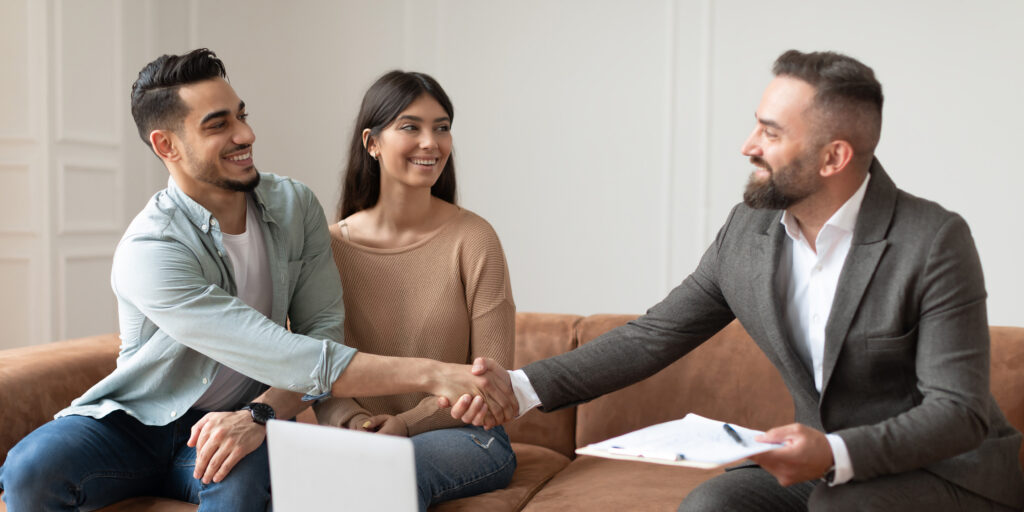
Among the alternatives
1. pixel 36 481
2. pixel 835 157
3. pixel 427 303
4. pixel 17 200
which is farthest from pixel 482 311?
pixel 17 200

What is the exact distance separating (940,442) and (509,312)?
3.56ft

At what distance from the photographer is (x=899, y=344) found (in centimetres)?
171

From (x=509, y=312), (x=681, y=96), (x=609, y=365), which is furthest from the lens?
(x=681, y=96)

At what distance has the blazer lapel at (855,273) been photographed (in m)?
1.73

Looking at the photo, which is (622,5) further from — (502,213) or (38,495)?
(38,495)

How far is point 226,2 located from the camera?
211 inches

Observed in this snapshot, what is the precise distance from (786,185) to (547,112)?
3.46m

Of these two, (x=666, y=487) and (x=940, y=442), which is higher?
(x=940, y=442)

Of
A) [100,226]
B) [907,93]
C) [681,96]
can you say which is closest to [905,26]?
[907,93]

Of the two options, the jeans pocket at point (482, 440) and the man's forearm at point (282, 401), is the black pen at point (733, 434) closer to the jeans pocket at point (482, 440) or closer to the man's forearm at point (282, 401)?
the jeans pocket at point (482, 440)

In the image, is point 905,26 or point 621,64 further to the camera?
point 621,64

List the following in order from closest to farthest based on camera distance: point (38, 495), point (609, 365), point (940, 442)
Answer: point (940, 442), point (38, 495), point (609, 365)

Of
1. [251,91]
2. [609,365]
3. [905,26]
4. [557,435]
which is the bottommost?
[557,435]

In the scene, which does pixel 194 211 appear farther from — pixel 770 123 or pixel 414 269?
pixel 770 123
